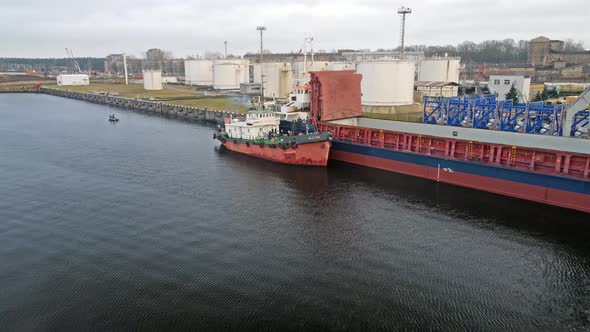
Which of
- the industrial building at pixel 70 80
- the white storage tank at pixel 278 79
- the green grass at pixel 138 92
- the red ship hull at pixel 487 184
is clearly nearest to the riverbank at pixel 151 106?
the green grass at pixel 138 92

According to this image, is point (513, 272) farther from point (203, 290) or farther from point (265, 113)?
point (265, 113)

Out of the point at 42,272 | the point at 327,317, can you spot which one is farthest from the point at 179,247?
the point at 327,317

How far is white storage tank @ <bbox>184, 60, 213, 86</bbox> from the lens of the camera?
4311 inches

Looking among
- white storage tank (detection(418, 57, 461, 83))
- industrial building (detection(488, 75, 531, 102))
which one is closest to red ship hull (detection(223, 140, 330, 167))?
industrial building (detection(488, 75, 531, 102))

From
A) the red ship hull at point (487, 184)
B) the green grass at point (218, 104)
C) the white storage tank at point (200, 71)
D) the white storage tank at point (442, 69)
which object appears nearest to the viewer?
the red ship hull at point (487, 184)

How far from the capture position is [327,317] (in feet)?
46.2

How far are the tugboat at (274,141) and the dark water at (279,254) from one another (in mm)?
1932

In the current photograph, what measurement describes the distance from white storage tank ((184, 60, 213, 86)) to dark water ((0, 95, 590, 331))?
267ft

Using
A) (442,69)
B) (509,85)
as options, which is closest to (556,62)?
(442,69)

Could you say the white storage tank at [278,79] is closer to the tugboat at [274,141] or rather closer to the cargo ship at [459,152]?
the tugboat at [274,141]

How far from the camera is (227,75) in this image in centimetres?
9544

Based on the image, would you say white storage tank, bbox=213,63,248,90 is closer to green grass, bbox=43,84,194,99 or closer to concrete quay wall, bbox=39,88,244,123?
green grass, bbox=43,84,194,99

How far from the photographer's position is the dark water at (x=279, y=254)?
14.4 metres

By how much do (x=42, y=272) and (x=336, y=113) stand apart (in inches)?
994
